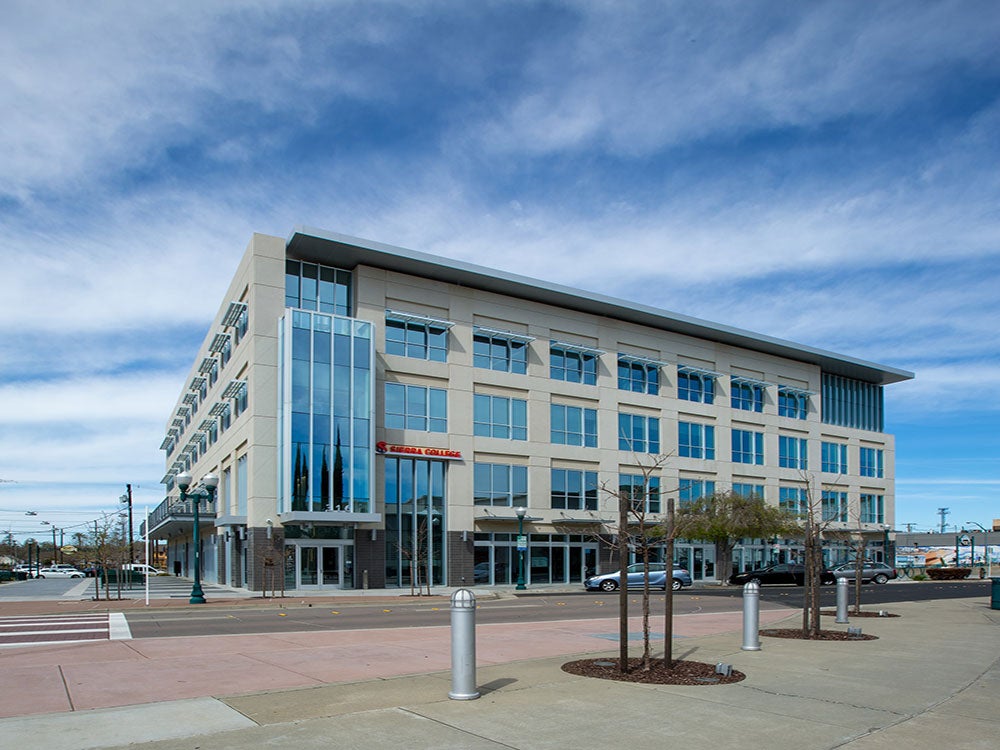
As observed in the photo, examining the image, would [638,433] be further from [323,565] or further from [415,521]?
[323,565]

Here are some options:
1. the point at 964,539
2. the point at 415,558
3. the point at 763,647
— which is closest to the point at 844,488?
the point at 964,539

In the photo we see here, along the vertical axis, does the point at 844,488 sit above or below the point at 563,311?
below

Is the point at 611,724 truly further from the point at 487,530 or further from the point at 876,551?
the point at 876,551

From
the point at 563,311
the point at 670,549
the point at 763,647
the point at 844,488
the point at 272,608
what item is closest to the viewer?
the point at 670,549

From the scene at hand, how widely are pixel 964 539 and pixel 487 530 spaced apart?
5470 cm

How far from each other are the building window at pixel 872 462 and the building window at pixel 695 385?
17586 mm

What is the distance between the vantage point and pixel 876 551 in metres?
65.6

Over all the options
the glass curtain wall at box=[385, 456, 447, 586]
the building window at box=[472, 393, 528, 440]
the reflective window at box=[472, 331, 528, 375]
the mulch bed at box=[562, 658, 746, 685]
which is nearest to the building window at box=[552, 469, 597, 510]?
the building window at box=[472, 393, 528, 440]

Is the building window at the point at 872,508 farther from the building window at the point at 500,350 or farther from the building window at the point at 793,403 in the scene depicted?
the building window at the point at 500,350

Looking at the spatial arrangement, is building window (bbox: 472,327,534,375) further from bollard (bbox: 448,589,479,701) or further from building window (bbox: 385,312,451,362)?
bollard (bbox: 448,589,479,701)

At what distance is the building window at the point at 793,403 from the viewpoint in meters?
59.8

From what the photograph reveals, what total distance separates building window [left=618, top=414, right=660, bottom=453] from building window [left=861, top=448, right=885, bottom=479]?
Result: 73.5ft

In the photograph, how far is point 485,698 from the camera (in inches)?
377

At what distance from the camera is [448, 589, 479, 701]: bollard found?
9430 millimetres
